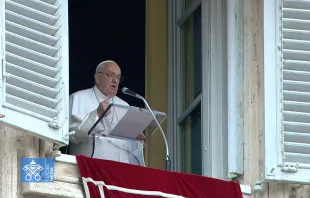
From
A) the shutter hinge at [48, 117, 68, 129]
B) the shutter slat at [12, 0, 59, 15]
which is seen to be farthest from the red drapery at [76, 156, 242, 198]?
the shutter slat at [12, 0, 59, 15]

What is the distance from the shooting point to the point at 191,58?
11.8 m

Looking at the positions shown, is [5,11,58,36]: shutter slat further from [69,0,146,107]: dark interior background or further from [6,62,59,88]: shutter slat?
[69,0,146,107]: dark interior background

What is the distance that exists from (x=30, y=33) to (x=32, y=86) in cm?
31

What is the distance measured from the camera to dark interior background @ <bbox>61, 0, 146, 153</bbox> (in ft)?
41.5

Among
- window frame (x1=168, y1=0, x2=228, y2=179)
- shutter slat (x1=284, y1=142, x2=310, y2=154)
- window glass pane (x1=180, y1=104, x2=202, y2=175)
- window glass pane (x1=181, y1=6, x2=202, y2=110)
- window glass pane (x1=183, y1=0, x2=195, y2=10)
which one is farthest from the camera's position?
window glass pane (x1=183, y1=0, x2=195, y2=10)

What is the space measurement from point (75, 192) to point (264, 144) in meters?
1.27

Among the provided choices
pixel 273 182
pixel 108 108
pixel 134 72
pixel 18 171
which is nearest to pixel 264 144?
pixel 273 182

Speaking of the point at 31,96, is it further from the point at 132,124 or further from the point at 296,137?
the point at 296,137

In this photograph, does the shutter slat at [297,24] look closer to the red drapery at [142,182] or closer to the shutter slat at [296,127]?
the shutter slat at [296,127]

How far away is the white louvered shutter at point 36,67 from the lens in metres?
9.62

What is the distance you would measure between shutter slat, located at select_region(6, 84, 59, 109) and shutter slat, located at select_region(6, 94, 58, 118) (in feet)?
0.12

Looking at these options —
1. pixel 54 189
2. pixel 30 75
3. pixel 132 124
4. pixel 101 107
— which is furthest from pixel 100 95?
pixel 54 189

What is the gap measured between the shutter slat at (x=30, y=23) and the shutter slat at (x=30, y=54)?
0.15 m

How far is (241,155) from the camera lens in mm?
10656
